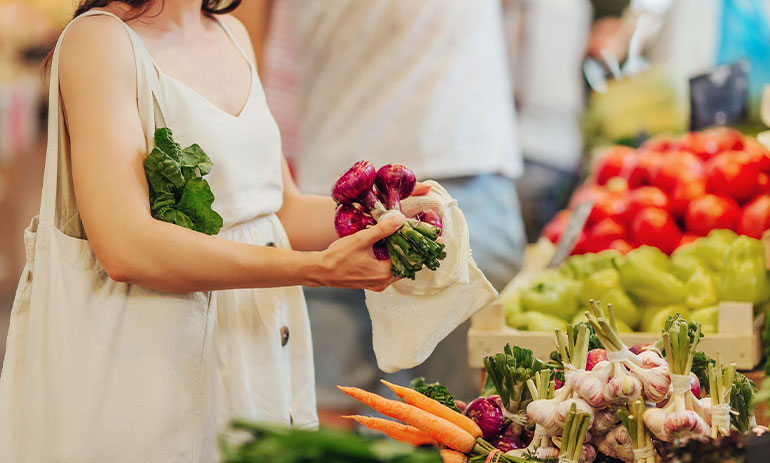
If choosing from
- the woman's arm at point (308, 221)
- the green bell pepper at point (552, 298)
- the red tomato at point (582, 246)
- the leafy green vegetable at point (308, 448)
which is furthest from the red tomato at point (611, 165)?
the leafy green vegetable at point (308, 448)

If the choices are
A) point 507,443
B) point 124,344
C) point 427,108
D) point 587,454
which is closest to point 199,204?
point 124,344

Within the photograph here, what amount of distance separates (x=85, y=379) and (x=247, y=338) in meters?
0.33

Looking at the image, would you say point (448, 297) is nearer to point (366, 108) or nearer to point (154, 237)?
point (154, 237)

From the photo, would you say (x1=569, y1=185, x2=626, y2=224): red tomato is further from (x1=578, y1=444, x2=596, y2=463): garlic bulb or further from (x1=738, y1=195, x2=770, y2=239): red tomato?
(x1=578, y1=444, x2=596, y2=463): garlic bulb

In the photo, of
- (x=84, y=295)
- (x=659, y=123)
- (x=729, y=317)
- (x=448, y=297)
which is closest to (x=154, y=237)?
(x=84, y=295)

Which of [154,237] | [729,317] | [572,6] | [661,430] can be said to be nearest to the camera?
[661,430]

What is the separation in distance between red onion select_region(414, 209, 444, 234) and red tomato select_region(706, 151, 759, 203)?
134 centimetres

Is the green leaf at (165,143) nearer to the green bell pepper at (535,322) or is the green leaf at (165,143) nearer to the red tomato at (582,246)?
the green bell pepper at (535,322)

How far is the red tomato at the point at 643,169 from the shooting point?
2.95 metres

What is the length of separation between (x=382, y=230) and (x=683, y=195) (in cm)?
154

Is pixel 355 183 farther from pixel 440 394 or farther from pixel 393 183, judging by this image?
pixel 440 394

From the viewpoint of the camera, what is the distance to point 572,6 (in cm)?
421

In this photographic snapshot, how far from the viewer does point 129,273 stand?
1.47 metres

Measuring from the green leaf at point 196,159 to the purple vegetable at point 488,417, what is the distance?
2.09ft
